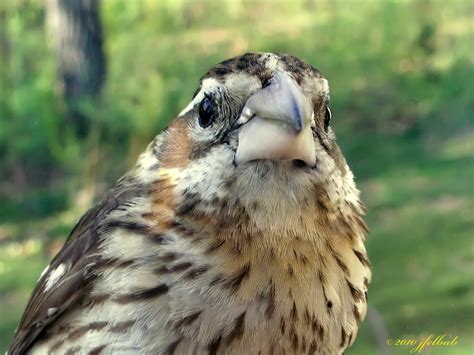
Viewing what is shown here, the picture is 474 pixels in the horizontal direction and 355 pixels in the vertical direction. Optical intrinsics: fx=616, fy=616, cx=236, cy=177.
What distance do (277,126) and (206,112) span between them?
0.14 metres

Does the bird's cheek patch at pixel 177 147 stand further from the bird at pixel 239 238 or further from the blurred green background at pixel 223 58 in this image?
the blurred green background at pixel 223 58

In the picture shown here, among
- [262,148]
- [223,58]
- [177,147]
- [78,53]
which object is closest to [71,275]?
[177,147]

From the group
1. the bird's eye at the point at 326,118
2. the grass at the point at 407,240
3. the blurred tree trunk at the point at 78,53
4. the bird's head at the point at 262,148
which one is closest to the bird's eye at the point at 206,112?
the bird's head at the point at 262,148

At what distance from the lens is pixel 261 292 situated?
31.9 inches

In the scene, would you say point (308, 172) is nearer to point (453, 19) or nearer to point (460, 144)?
point (460, 144)

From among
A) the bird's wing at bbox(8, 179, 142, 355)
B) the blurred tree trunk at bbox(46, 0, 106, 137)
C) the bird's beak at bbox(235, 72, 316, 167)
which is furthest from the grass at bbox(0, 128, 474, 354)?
the bird's beak at bbox(235, 72, 316, 167)

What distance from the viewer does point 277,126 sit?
2.33ft

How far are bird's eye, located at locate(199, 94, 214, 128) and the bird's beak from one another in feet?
0.24

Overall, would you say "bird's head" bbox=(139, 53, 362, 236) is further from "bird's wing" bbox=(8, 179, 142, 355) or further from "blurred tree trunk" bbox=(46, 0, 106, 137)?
"blurred tree trunk" bbox=(46, 0, 106, 137)

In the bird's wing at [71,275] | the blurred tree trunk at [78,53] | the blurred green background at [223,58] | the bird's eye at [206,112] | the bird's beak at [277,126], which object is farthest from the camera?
the blurred tree trunk at [78,53]

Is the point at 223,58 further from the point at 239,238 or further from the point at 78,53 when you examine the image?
the point at 239,238

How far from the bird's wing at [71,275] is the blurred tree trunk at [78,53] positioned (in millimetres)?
1522

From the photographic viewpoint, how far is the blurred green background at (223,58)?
2361 mm

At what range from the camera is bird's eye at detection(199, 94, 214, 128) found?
808mm
